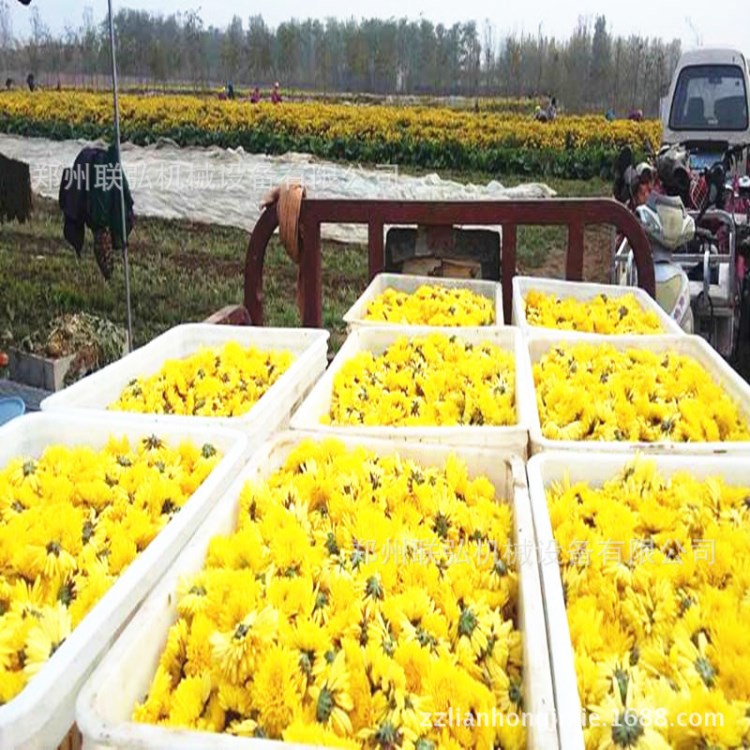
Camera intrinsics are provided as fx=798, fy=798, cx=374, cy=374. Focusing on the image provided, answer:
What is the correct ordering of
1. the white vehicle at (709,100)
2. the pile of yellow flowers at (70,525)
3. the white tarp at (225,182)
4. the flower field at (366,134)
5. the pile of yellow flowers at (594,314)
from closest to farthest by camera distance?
the pile of yellow flowers at (70,525)
the pile of yellow flowers at (594,314)
the white vehicle at (709,100)
the white tarp at (225,182)
the flower field at (366,134)

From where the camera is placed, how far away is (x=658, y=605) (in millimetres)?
1164

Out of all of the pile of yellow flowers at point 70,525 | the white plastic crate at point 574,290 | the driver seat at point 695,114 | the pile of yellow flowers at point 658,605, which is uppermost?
the driver seat at point 695,114

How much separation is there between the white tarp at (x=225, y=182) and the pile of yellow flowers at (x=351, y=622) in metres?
9.71

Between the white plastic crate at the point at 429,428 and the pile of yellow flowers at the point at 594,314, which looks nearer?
the white plastic crate at the point at 429,428

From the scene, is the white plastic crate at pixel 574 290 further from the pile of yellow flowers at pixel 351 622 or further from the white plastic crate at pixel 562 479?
the pile of yellow flowers at pixel 351 622

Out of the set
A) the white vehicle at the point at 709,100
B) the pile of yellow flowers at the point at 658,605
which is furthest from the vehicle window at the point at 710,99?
the pile of yellow flowers at the point at 658,605

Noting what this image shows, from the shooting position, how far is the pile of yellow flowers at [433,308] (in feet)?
8.87

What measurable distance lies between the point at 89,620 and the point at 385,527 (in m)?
0.50

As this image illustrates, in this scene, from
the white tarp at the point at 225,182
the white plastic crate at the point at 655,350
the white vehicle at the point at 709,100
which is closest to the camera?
the white plastic crate at the point at 655,350

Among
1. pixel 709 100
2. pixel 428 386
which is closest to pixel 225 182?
pixel 709 100

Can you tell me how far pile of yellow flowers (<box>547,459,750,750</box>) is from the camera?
0.94 metres

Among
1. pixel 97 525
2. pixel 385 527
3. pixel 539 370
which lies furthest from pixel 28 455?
pixel 539 370

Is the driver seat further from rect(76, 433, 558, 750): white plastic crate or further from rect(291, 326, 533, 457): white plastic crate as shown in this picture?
rect(76, 433, 558, 750): white plastic crate

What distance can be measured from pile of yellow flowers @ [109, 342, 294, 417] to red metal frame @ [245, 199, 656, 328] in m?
1.06
